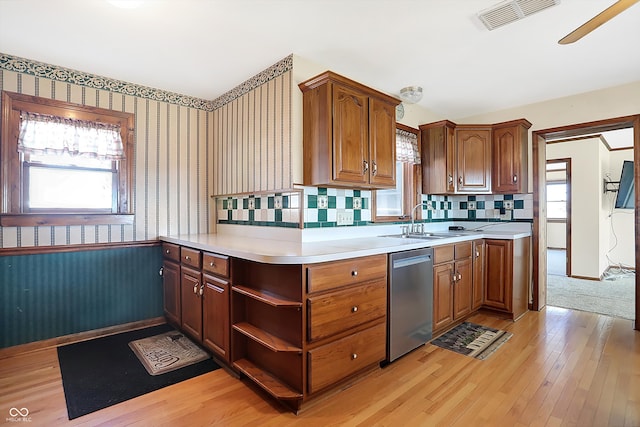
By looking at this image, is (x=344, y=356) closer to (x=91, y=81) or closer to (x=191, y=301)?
(x=191, y=301)

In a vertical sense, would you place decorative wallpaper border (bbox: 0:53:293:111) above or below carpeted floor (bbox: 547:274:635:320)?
above

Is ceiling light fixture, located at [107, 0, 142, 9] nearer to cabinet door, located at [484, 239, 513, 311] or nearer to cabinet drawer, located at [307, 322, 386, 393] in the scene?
cabinet drawer, located at [307, 322, 386, 393]

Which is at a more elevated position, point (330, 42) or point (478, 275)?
point (330, 42)

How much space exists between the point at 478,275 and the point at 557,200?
242 inches

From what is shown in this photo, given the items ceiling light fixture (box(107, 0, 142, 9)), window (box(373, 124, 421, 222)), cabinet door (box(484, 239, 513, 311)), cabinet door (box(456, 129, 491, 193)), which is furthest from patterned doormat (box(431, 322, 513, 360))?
ceiling light fixture (box(107, 0, 142, 9))

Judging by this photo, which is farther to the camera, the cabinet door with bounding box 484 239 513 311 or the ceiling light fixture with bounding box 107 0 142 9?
the cabinet door with bounding box 484 239 513 311

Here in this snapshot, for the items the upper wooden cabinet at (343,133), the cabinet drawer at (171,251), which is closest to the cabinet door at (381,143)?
the upper wooden cabinet at (343,133)

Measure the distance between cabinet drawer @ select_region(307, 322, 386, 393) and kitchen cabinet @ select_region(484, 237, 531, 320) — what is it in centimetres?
178

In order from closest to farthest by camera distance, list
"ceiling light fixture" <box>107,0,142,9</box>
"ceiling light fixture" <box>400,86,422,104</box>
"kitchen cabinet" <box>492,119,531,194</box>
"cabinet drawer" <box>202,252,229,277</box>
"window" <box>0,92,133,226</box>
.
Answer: "ceiling light fixture" <box>107,0,142,9</box>
"cabinet drawer" <box>202,252,229,277</box>
"window" <box>0,92,133,226</box>
"ceiling light fixture" <box>400,86,422,104</box>
"kitchen cabinet" <box>492,119,531,194</box>

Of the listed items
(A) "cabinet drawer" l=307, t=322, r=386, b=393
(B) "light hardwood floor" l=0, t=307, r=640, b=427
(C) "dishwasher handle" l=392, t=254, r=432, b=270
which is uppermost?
(C) "dishwasher handle" l=392, t=254, r=432, b=270

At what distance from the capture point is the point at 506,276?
3.26 meters

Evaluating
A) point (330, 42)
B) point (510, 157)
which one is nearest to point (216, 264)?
point (330, 42)

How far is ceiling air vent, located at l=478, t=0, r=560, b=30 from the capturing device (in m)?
1.91

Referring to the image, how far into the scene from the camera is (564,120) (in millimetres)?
3498
